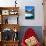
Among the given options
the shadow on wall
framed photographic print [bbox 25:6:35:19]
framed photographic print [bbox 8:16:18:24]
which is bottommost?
the shadow on wall

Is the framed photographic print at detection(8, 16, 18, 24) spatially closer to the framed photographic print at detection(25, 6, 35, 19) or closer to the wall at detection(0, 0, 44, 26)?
the wall at detection(0, 0, 44, 26)

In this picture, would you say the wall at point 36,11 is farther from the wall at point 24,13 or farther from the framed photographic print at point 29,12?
the framed photographic print at point 29,12

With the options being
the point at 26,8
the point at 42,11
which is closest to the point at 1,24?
the point at 26,8

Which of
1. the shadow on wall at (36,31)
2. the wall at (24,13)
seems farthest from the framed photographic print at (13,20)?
the shadow on wall at (36,31)

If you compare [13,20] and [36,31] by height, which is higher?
[13,20]

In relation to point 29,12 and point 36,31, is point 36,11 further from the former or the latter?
point 36,31

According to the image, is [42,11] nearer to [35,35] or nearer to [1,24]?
[35,35]

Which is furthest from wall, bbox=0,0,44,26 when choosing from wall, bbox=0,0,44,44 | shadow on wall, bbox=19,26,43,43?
shadow on wall, bbox=19,26,43,43

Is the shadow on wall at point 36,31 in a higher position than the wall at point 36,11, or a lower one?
lower

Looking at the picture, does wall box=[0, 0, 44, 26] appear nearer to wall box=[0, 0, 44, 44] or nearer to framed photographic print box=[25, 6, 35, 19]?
wall box=[0, 0, 44, 44]

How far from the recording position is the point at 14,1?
18.7 feet

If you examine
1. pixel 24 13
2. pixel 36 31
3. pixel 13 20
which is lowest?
pixel 36 31

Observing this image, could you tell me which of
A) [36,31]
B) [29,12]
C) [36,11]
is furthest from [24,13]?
[36,31]

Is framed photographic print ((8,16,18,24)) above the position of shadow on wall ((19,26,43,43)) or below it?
above
